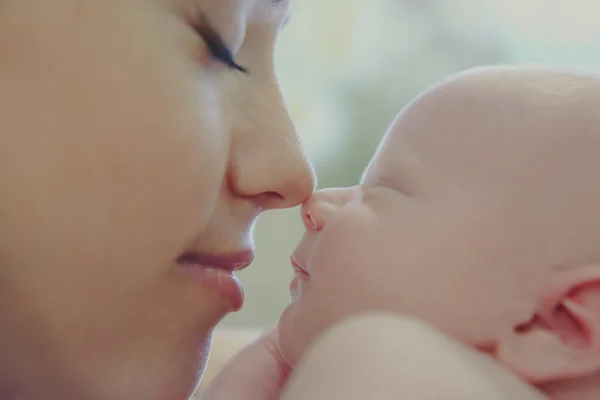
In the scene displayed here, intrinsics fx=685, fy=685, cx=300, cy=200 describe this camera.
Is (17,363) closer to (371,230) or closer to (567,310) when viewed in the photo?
(371,230)

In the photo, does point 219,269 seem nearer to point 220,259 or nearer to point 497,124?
point 220,259

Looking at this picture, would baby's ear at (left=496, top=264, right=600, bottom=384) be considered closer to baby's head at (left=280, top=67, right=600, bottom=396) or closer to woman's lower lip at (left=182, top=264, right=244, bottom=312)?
baby's head at (left=280, top=67, right=600, bottom=396)

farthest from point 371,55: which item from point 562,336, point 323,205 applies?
point 562,336

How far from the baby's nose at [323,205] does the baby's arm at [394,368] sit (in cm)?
15

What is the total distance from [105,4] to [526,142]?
0.37 m

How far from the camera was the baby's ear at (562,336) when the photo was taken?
0.55m

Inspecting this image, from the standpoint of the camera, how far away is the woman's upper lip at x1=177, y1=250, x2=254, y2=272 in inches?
24.6

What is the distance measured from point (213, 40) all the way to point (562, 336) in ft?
1.29

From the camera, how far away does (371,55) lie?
1810 millimetres

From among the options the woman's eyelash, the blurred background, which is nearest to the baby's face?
the woman's eyelash

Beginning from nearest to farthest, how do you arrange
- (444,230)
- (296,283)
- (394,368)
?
1. (394,368)
2. (444,230)
3. (296,283)

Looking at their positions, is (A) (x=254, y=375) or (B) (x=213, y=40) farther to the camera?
(A) (x=254, y=375)

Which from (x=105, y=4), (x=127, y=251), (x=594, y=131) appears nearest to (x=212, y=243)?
(x=127, y=251)

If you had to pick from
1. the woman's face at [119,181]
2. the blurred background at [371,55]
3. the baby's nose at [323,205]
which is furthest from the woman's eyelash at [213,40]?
the blurred background at [371,55]
